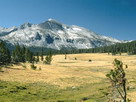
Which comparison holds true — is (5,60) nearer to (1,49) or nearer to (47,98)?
(1,49)

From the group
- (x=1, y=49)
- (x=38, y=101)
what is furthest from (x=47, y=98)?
(x=1, y=49)

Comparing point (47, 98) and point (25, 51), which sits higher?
point (25, 51)

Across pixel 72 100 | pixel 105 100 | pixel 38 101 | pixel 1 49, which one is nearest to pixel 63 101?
pixel 72 100

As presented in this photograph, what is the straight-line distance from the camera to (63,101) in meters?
41.8

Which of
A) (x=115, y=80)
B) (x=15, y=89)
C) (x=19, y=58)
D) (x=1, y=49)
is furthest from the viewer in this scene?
A: (x=19, y=58)

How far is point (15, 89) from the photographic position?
165 feet

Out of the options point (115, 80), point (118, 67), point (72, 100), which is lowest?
point (72, 100)

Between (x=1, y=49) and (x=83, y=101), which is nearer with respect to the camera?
(x=83, y=101)

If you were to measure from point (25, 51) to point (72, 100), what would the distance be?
4182 inches

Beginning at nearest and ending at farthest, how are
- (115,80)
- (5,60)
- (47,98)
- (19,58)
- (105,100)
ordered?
(115,80)
(105,100)
(47,98)
(5,60)
(19,58)

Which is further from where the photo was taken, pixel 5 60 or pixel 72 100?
pixel 5 60

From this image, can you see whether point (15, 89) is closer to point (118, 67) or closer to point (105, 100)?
point (105, 100)

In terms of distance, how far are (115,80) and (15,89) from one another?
30911mm

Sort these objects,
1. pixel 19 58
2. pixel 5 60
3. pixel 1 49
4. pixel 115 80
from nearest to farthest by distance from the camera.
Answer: pixel 115 80
pixel 1 49
pixel 5 60
pixel 19 58
